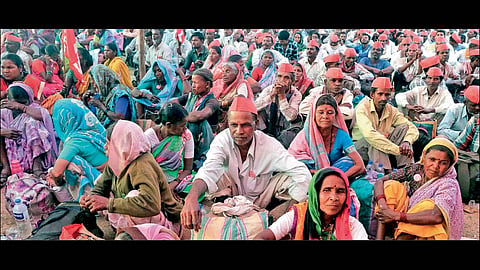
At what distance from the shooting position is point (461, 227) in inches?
197

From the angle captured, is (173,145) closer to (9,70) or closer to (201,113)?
(201,113)

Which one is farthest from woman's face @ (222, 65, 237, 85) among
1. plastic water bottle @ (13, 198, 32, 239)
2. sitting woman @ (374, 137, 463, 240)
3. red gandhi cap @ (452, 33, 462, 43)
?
plastic water bottle @ (13, 198, 32, 239)

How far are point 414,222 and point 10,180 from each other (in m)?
3.80

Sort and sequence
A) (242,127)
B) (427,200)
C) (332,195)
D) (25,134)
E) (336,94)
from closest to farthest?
(332,195) < (427,200) < (242,127) < (336,94) < (25,134)

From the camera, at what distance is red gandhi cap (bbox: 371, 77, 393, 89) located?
518 cm

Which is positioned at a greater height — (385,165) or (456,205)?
(385,165)

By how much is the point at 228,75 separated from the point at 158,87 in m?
0.69

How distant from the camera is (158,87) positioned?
17.2 ft

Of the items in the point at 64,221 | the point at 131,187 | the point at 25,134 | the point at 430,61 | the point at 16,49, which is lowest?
the point at 64,221

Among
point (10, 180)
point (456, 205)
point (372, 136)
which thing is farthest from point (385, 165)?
point (10, 180)

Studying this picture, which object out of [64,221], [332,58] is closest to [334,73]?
[332,58]

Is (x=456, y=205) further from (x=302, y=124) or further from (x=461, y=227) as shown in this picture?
(x=302, y=124)

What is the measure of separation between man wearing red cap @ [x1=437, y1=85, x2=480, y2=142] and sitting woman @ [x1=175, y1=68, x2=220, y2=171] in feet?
7.05

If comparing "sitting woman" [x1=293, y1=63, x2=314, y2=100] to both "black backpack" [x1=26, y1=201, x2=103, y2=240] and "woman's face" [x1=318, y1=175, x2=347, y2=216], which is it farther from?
"black backpack" [x1=26, y1=201, x2=103, y2=240]
